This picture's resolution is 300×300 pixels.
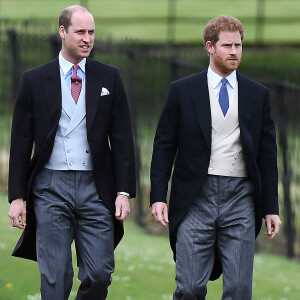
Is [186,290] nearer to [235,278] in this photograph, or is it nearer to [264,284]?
[235,278]

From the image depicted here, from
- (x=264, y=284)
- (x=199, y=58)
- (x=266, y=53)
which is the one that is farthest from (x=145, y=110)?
(x=266, y=53)

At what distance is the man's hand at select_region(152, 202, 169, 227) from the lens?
668cm

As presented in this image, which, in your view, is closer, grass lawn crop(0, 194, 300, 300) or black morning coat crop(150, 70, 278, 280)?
black morning coat crop(150, 70, 278, 280)

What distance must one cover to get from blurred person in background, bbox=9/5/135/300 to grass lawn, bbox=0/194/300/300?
5.98 ft

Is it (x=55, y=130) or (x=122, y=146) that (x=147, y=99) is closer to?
(x=122, y=146)

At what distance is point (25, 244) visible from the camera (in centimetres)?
696

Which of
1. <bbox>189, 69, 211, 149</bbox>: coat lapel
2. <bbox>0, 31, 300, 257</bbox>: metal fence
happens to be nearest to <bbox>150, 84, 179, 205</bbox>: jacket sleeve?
<bbox>189, 69, 211, 149</bbox>: coat lapel

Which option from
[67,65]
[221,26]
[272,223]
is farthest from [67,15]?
[272,223]

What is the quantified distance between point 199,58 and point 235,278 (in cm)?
1982

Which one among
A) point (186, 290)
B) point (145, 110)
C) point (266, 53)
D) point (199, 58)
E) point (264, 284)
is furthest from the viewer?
point (266, 53)

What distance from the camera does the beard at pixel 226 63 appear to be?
21.9 ft

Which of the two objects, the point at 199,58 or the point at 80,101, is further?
the point at 199,58

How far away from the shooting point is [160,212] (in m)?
6.71

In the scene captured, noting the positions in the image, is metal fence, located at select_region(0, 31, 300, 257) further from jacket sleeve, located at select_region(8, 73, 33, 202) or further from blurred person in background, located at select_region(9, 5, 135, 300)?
jacket sleeve, located at select_region(8, 73, 33, 202)
